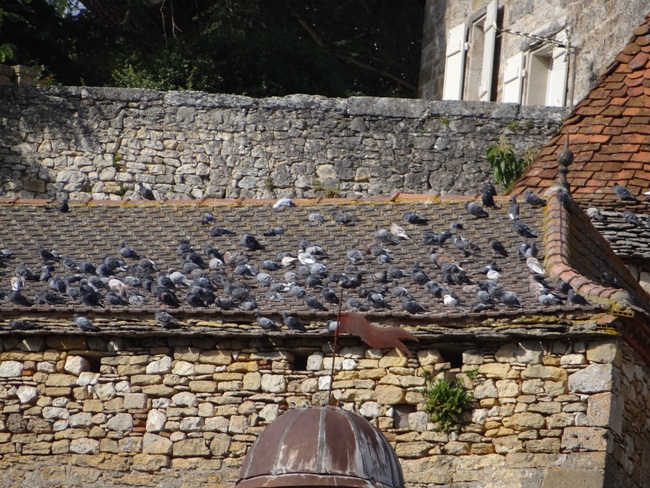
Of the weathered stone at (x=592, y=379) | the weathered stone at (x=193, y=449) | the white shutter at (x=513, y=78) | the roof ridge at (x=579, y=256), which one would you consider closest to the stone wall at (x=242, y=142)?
the white shutter at (x=513, y=78)

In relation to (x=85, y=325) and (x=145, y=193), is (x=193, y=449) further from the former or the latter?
(x=145, y=193)

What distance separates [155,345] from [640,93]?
6.47 m

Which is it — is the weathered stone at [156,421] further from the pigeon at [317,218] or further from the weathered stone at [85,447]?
the pigeon at [317,218]

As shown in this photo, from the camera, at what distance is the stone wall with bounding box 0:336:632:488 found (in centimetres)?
1125

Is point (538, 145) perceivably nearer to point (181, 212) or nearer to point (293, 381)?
point (181, 212)

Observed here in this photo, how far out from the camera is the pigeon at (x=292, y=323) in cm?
1160

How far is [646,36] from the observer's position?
16688 millimetres

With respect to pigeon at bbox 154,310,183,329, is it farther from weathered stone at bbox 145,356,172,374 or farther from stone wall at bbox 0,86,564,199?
stone wall at bbox 0,86,564,199

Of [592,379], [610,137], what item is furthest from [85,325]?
[610,137]

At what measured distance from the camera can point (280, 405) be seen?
11.6 meters

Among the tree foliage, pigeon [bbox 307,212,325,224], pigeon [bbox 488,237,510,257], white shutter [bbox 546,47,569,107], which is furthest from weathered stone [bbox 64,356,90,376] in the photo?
white shutter [bbox 546,47,569,107]

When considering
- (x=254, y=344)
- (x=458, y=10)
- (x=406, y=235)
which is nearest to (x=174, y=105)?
(x=458, y=10)

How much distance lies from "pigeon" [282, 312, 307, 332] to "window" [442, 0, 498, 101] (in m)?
9.61

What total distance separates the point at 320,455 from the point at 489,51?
1331cm
